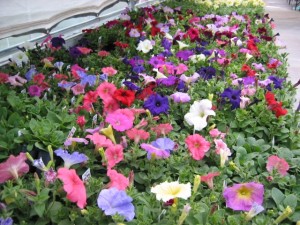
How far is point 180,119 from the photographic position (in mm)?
2232

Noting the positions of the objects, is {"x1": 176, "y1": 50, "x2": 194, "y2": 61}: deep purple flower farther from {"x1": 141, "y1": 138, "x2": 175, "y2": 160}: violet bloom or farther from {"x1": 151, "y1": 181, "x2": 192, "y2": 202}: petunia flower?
{"x1": 151, "y1": 181, "x2": 192, "y2": 202}: petunia flower

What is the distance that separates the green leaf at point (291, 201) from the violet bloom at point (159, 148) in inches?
19.1

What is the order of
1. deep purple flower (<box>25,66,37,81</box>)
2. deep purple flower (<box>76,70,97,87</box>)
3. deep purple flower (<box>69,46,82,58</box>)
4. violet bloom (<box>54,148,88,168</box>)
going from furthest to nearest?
deep purple flower (<box>69,46,82,58</box>), deep purple flower (<box>25,66,37,81</box>), deep purple flower (<box>76,70,97,87</box>), violet bloom (<box>54,148,88,168</box>)

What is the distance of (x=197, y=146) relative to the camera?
70.0 inches

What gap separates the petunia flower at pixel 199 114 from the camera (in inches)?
78.7

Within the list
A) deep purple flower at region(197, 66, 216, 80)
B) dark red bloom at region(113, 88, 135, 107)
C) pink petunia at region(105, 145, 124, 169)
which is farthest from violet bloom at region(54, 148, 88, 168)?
deep purple flower at region(197, 66, 216, 80)

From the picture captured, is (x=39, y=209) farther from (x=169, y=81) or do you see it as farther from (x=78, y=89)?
(x=169, y=81)

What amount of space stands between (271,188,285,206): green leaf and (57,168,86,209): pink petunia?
724 millimetres

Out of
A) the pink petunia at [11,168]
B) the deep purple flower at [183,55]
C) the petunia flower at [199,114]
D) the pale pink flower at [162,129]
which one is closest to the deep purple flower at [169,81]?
the petunia flower at [199,114]

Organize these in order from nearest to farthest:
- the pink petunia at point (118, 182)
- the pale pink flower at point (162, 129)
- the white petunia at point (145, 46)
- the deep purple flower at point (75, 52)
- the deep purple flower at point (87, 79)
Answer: the pink petunia at point (118, 182)
the pale pink flower at point (162, 129)
the deep purple flower at point (87, 79)
the deep purple flower at point (75, 52)
the white petunia at point (145, 46)

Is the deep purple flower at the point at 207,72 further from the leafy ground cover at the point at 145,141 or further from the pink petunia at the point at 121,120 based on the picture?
the pink petunia at the point at 121,120

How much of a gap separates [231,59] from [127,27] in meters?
1.21

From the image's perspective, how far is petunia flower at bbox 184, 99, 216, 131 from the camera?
2.00m

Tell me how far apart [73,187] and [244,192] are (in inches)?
23.7
